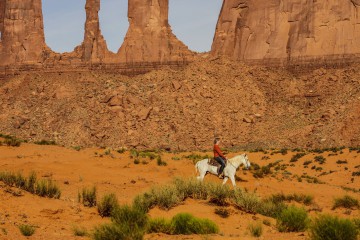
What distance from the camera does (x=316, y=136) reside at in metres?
67.7

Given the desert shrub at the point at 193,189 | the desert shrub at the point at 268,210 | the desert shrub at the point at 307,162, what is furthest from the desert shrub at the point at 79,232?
the desert shrub at the point at 307,162

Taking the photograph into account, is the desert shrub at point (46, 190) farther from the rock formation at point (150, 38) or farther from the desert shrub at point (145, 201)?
the rock formation at point (150, 38)

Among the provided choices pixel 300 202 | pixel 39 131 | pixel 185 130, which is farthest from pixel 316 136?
pixel 300 202

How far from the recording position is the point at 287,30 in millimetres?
81188

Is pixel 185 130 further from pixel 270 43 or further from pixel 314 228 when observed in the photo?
pixel 314 228

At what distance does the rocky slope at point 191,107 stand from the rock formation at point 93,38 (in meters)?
3.00

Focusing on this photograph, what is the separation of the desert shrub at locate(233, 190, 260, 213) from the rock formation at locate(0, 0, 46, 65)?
68.5m

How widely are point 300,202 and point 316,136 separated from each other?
130 ft

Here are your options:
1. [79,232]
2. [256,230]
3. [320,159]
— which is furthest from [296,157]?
[79,232]

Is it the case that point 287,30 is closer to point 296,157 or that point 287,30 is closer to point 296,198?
point 296,157

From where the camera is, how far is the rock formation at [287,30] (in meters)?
77.4

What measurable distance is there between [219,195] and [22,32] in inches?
2796

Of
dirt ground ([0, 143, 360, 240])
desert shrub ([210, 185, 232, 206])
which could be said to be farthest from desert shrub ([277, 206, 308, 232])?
desert shrub ([210, 185, 232, 206])

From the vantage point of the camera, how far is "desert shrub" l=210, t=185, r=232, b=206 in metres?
22.1
